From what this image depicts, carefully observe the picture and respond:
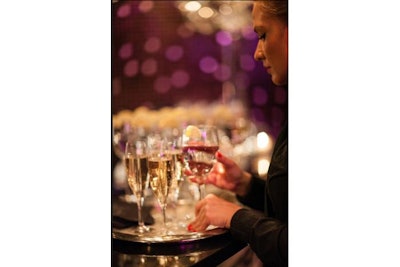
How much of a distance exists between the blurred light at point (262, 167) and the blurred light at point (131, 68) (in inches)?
17.7

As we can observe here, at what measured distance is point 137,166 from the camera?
1.30 metres

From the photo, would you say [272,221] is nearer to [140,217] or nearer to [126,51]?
[140,217]

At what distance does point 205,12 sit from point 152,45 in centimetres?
20

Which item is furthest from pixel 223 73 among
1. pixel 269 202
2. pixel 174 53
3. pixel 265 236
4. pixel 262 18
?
pixel 265 236

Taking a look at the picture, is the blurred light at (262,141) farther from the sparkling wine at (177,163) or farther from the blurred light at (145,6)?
the blurred light at (145,6)

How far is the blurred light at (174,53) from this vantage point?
1569 mm

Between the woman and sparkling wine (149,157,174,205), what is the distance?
115mm

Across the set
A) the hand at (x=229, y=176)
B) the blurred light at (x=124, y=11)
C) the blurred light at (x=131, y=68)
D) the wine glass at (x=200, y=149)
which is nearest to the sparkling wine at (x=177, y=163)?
the wine glass at (x=200, y=149)
